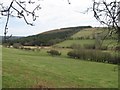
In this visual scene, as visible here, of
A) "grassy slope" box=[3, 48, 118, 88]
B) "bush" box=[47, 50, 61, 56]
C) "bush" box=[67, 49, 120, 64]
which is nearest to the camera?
"grassy slope" box=[3, 48, 118, 88]

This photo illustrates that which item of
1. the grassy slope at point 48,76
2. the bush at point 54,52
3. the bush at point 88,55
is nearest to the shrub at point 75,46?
the bush at point 88,55

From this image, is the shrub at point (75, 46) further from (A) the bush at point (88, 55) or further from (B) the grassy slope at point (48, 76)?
(B) the grassy slope at point (48, 76)

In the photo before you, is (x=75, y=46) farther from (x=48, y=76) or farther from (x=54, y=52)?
(x=48, y=76)

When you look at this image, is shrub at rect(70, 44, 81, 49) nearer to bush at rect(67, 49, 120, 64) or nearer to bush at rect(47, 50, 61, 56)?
bush at rect(67, 49, 120, 64)

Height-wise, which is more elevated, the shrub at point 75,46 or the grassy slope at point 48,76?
the shrub at point 75,46

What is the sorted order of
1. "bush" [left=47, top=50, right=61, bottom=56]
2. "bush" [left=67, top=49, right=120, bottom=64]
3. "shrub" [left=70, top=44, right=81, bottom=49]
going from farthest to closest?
"bush" [left=47, top=50, right=61, bottom=56]
"shrub" [left=70, top=44, right=81, bottom=49]
"bush" [left=67, top=49, right=120, bottom=64]

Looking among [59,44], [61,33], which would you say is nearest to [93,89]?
[59,44]

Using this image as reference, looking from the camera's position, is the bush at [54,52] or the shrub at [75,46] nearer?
the shrub at [75,46]

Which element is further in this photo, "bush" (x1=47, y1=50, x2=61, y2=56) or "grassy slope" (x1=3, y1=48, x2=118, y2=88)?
"bush" (x1=47, y1=50, x2=61, y2=56)

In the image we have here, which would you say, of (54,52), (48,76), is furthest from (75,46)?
(48,76)

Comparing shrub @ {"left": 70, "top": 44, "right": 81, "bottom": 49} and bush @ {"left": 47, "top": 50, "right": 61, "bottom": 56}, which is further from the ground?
shrub @ {"left": 70, "top": 44, "right": 81, "bottom": 49}

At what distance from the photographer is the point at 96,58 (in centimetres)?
7325

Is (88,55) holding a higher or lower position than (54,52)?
lower

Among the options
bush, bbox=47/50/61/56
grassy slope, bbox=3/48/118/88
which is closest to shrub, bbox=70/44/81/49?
bush, bbox=47/50/61/56
